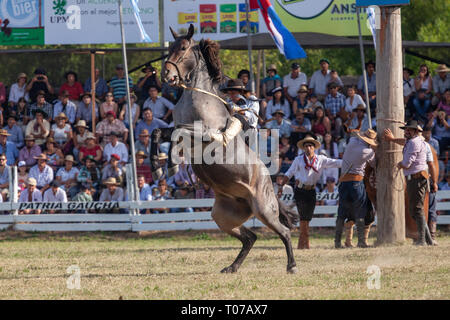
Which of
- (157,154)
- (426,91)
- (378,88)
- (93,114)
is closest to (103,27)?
(93,114)

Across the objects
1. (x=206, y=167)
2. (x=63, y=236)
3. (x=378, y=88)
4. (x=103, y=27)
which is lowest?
(x=63, y=236)

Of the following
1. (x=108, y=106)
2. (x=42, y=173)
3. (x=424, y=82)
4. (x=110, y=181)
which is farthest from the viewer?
(x=108, y=106)

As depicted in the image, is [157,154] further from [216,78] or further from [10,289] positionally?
[10,289]

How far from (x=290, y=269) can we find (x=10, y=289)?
3398 millimetres

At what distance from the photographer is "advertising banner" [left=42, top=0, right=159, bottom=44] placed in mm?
21031

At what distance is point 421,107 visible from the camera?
740 inches

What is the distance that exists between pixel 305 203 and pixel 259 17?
7.94 metres

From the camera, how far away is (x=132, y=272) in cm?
1031

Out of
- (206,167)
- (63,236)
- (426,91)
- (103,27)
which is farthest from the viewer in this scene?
(103,27)

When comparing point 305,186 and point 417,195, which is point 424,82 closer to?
point 305,186

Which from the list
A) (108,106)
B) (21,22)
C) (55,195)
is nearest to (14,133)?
(108,106)

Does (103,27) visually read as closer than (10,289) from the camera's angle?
No

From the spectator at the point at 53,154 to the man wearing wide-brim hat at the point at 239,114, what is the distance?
26.8 feet

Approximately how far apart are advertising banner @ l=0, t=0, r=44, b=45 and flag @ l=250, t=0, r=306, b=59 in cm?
776
